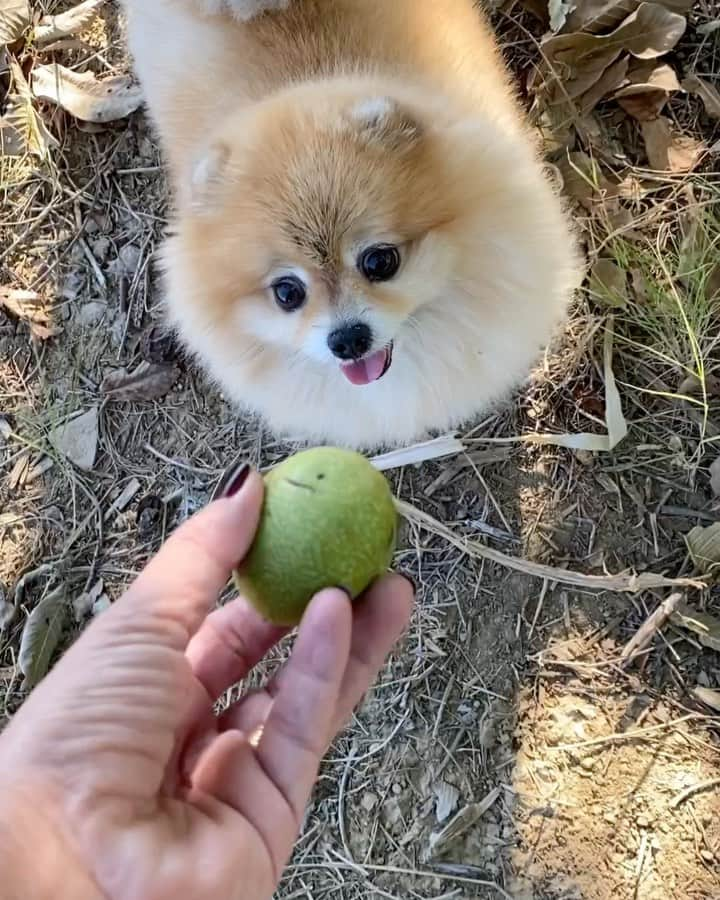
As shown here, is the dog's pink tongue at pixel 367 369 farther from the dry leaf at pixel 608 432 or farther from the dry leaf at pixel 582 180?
the dry leaf at pixel 582 180

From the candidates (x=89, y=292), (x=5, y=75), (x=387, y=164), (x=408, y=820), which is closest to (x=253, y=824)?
(x=408, y=820)

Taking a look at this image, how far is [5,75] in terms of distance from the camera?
3.31m

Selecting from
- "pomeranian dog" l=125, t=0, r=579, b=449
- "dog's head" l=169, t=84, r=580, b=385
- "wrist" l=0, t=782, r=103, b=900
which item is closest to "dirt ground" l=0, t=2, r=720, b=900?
"pomeranian dog" l=125, t=0, r=579, b=449

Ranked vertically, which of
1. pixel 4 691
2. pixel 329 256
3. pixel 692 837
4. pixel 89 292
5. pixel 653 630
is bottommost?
pixel 692 837

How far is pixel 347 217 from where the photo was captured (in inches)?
77.8

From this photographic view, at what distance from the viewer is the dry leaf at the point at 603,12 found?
2689mm

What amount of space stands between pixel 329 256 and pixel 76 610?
1580mm

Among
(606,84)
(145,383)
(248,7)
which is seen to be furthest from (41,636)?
(606,84)

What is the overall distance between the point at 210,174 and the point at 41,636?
1622mm

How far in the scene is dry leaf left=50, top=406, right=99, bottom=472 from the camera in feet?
9.86

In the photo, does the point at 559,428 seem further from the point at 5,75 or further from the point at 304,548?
the point at 5,75

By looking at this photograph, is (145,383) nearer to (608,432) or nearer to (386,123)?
(386,123)

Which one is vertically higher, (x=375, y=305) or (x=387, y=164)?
(x=387, y=164)

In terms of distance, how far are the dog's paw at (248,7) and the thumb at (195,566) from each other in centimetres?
146
